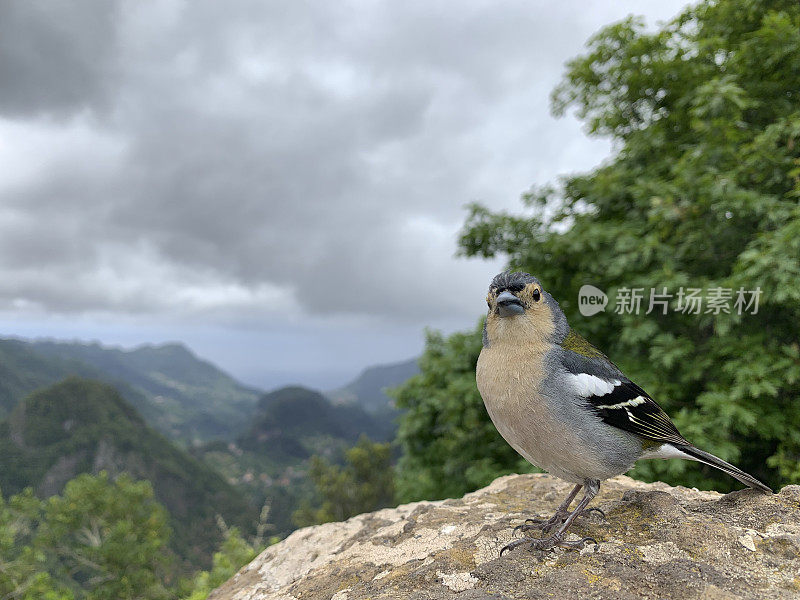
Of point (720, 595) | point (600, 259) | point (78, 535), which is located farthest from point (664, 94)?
point (78, 535)

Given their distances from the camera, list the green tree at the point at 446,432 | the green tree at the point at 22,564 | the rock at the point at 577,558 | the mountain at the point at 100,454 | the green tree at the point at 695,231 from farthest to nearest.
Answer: the mountain at the point at 100,454 → the green tree at the point at 22,564 → the green tree at the point at 446,432 → the green tree at the point at 695,231 → the rock at the point at 577,558

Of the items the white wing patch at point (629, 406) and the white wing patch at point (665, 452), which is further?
the white wing patch at point (665, 452)

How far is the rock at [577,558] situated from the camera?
2701 mm

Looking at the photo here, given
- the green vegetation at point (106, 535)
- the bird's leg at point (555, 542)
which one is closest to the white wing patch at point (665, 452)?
the bird's leg at point (555, 542)

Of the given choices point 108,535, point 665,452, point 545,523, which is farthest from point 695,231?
point 108,535

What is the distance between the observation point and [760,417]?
651cm

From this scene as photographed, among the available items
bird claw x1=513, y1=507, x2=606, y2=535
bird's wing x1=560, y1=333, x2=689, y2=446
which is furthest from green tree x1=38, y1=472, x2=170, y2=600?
bird's wing x1=560, y1=333, x2=689, y2=446

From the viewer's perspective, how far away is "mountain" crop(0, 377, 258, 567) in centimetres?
10825

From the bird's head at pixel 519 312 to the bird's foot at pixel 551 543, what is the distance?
1.35m

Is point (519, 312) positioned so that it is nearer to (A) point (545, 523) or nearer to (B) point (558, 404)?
(B) point (558, 404)

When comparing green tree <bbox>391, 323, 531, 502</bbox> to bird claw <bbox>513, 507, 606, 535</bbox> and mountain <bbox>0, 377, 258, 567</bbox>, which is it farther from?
mountain <bbox>0, 377, 258, 567</bbox>

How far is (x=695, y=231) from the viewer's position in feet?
25.1

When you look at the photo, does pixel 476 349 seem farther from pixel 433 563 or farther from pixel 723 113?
pixel 433 563

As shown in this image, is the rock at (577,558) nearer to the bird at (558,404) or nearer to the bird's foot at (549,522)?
the bird's foot at (549,522)
